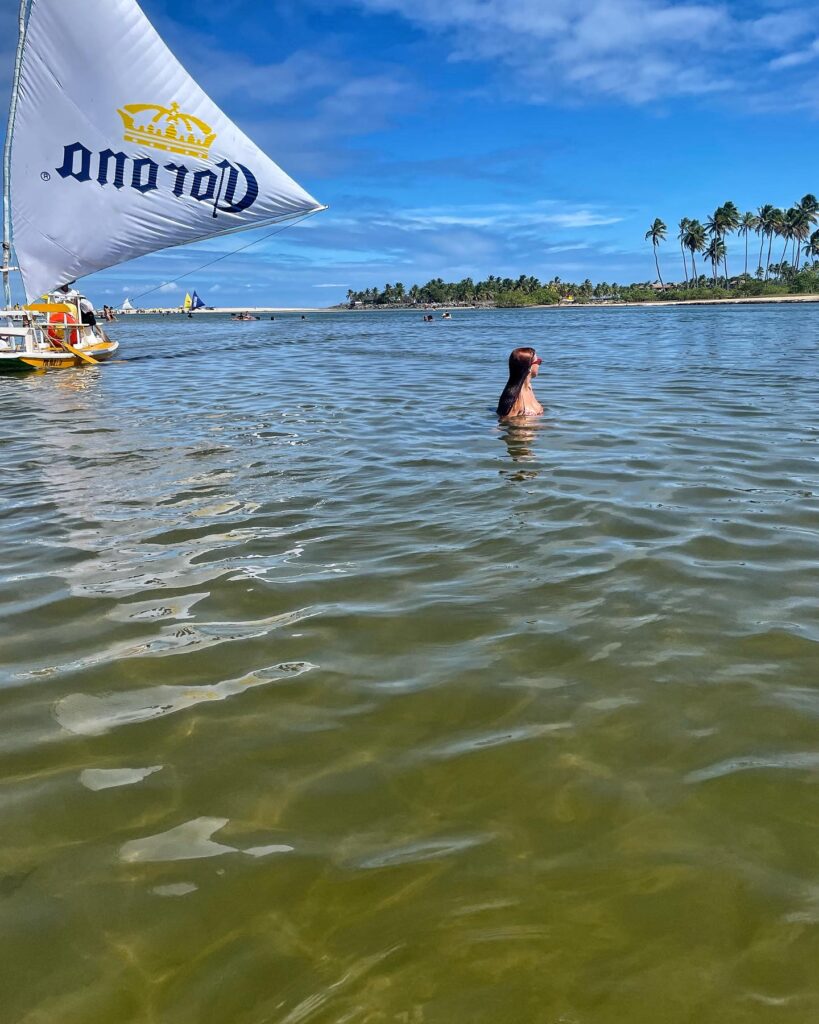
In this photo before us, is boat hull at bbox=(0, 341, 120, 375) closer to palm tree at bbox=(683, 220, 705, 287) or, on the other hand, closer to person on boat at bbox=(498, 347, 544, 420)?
person on boat at bbox=(498, 347, 544, 420)

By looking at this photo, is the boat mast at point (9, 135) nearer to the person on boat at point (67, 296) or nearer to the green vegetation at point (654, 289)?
the person on boat at point (67, 296)

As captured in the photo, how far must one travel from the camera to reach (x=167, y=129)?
56.2 ft

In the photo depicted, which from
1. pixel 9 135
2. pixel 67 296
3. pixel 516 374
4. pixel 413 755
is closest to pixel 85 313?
pixel 67 296

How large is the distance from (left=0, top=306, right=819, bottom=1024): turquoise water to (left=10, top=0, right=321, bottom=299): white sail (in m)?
13.8

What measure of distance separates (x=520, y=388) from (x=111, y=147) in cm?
1341

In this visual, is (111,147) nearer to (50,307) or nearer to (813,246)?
(50,307)

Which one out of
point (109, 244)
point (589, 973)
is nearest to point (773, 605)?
point (589, 973)

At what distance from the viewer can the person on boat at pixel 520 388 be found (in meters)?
9.20

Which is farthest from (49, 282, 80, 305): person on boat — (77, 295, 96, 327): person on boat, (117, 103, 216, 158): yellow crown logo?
(117, 103, 216, 158): yellow crown logo

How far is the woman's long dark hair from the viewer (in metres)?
9.20

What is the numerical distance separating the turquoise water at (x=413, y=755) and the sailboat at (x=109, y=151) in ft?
45.3

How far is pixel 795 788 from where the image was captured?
A: 2.25 metres

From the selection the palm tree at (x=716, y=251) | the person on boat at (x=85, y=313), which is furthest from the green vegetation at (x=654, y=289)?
Result: the person on boat at (x=85, y=313)

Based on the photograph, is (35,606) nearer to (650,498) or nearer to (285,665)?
(285,665)
